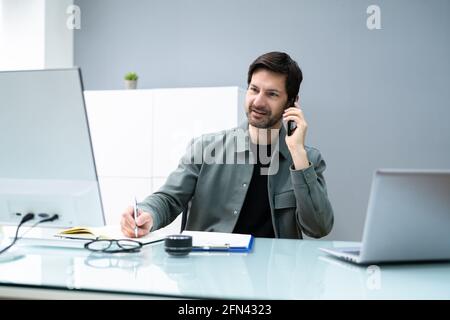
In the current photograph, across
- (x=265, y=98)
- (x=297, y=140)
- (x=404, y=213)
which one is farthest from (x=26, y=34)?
(x=404, y=213)

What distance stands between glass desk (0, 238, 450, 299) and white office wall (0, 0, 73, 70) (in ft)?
8.30

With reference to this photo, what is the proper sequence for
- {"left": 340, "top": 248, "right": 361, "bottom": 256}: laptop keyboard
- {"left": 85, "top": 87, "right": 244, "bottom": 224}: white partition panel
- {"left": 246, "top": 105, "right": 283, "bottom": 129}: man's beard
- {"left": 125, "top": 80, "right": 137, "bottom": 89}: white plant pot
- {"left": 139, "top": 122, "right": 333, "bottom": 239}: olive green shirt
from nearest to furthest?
{"left": 340, "top": 248, "right": 361, "bottom": 256}: laptop keyboard, {"left": 139, "top": 122, "right": 333, "bottom": 239}: olive green shirt, {"left": 246, "top": 105, "right": 283, "bottom": 129}: man's beard, {"left": 85, "top": 87, "right": 244, "bottom": 224}: white partition panel, {"left": 125, "top": 80, "right": 137, "bottom": 89}: white plant pot

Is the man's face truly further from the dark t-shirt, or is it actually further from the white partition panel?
the white partition panel

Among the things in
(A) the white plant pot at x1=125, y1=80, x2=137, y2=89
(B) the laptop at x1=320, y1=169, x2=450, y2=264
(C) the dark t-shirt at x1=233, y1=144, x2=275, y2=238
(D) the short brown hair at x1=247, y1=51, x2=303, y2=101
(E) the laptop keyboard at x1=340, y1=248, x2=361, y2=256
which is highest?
(D) the short brown hair at x1=247, y1=51, x2=303, y2=101

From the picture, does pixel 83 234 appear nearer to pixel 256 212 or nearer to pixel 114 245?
pixel 114 245

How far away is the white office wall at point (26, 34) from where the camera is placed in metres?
3.31

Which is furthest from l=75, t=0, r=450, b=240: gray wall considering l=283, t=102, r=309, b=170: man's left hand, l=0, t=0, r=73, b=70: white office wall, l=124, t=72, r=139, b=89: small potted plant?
l=283, t=102, r=309, b=170: man's left hand

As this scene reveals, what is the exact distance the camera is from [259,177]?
183 cm

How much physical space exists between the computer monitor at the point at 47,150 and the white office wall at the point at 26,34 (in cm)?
252

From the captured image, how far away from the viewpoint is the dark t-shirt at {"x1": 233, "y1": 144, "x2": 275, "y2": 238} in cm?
175

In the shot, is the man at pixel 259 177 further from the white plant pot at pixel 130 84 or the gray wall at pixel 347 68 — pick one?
the white plant pot at pixel 130 84

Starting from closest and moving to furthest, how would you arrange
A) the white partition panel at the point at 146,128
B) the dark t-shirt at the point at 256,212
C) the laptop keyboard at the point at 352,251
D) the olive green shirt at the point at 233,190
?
1. the laptop keyboard at the point at 352,251
2. the olive green shirt at the point at 233,190
3. the dark t-shirt at the point at 256,212
4. the white partition panel at the point at 146,128

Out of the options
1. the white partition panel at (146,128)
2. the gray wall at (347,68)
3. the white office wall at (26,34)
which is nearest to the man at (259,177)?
the white partition panel at (146,128)
